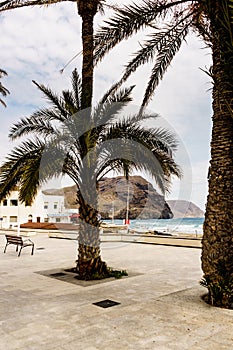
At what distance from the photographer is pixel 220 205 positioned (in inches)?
239

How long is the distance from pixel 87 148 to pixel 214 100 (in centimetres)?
314

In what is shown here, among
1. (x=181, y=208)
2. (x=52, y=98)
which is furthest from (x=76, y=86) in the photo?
(x=181, y=208)

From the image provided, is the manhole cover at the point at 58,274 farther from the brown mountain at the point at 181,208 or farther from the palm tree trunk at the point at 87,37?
the brown mountain at the point at 181,208

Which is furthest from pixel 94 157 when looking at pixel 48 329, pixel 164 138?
pixel 48 329

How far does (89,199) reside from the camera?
347 inches

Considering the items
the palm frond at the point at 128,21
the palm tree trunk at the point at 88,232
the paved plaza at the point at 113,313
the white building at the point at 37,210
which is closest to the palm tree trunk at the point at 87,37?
the palm tree trunk at the point at 88,232

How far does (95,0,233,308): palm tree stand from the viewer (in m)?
5.87

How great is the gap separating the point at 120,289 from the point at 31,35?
32.4 feet

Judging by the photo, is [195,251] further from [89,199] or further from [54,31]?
[54,31]

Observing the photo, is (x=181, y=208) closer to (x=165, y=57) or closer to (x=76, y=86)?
(x=76, y=86)

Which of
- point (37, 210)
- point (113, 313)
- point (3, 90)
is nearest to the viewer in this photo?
point (113, 313)

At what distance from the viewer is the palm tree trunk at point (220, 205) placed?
5926 millimetres

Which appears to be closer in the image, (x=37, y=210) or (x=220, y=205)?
(x=220, y=205)

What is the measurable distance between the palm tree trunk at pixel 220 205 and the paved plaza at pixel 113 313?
1.50 ft
